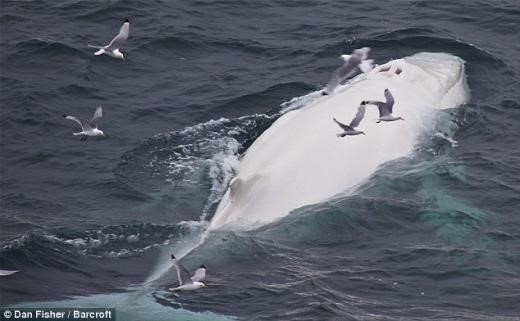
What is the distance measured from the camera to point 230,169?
2952 cm

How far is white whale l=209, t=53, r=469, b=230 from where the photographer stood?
87.9ft

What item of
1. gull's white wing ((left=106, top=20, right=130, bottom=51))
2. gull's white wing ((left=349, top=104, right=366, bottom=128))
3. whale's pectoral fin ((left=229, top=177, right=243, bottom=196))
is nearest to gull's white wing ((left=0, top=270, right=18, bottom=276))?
whale's pectoral fin ((left=229, top=177, right=243, bottom=196))

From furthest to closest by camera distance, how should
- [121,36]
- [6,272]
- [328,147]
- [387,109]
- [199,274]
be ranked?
[328,147]
[121,36]
[387,109]
[6,272]
[199,274]

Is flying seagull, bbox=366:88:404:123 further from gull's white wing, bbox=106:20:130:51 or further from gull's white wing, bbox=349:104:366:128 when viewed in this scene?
gull's white wing, bbox=106:20:130:51

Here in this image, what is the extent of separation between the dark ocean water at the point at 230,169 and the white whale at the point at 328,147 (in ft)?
1.42

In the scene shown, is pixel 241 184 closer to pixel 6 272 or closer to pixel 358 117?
pixel 358 117

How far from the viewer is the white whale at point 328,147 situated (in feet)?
87.9

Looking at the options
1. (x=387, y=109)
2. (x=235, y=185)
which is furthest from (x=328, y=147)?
(x=235, y=185)

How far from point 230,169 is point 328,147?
107 inches

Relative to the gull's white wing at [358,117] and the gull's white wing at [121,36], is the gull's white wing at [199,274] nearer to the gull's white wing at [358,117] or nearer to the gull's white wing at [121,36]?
the gull's white wing at [358,117]

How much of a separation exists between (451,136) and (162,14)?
15.2 metres

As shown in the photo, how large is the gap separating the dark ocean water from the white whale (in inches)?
17.0

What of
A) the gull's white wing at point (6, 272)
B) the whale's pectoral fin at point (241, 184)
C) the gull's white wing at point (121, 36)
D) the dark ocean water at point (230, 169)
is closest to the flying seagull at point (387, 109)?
the dark ocean water at point (230, 169)

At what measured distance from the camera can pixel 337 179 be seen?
1091 inches
